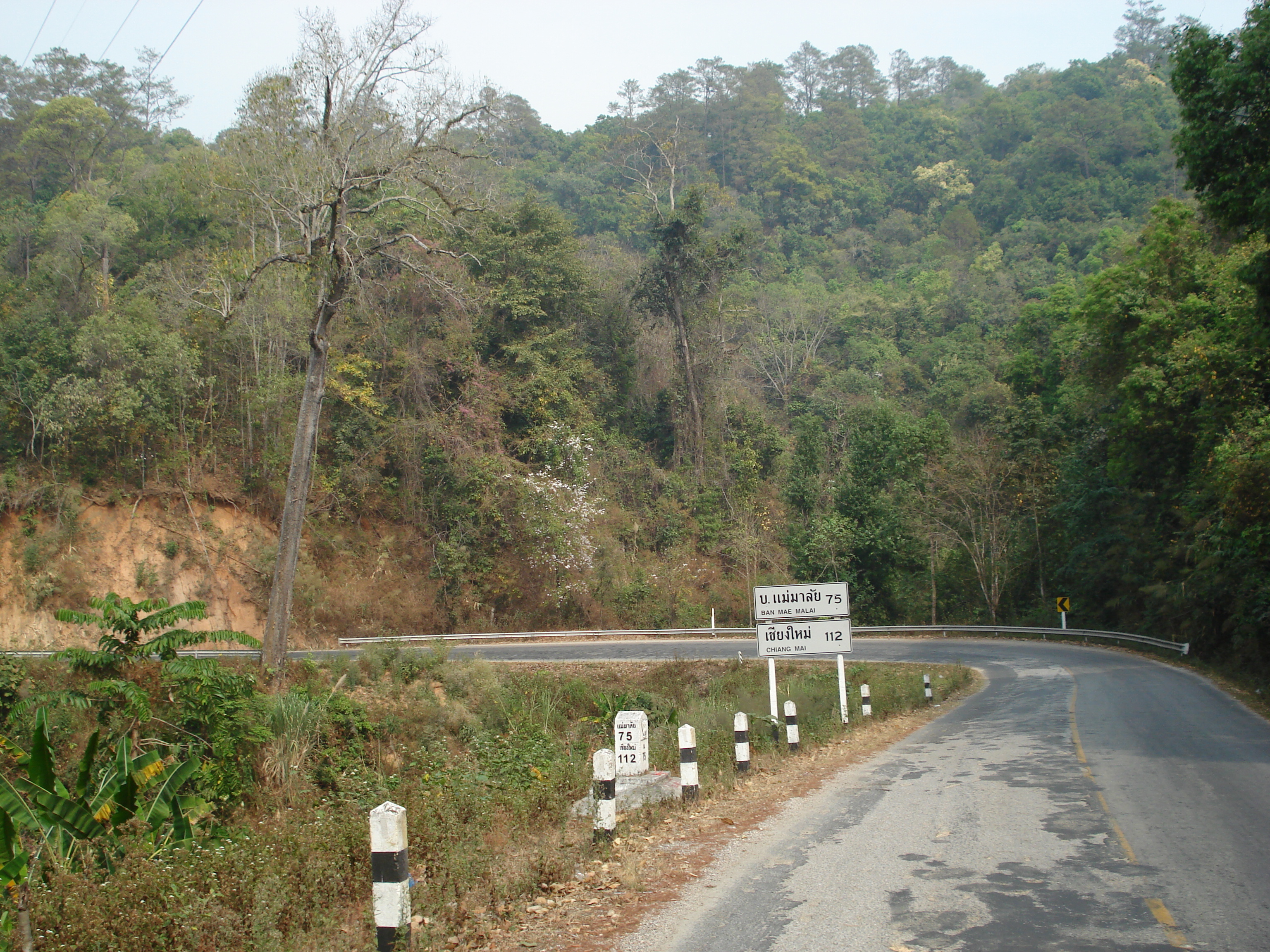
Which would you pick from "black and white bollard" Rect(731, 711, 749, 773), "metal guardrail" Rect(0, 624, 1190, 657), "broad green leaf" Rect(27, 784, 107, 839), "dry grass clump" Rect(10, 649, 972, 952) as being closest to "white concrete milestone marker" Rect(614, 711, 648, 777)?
"dry grass clump" Rect(10, 649, 972, 952)

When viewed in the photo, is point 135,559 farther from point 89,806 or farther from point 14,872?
point 14,872

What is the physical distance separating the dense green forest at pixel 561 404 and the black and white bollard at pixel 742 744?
12522 mm

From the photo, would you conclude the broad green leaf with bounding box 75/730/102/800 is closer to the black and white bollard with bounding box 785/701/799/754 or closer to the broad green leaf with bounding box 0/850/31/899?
the broad green leaf with bounding box 0/850/31/899

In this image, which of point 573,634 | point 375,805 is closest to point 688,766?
point 375,805

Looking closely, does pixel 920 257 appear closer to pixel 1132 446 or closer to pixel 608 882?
pixel 1132 446

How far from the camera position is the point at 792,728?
12867mm

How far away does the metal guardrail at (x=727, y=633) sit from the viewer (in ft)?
104

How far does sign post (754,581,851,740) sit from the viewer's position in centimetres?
1334

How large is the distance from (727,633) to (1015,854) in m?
27.1

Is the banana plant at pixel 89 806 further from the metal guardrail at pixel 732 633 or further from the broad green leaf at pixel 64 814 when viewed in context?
the metal guardrail at pixel 732 633

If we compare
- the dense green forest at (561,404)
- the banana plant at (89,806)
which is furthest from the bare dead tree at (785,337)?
the banana plant at (89,806)

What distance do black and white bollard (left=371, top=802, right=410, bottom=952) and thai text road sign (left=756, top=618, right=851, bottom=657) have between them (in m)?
8.79

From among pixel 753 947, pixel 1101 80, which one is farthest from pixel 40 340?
pixel 1101 80

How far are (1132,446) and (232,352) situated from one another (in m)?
34.1
